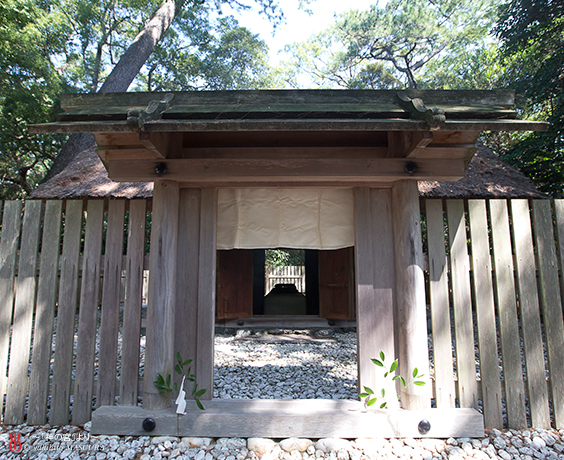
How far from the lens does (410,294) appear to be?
125 inches

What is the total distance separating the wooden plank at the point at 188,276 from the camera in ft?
10.8

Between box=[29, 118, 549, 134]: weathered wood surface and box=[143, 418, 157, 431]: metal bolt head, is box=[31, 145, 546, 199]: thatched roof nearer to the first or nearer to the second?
box=[29, 118, 549, 134]: weathered wood surface

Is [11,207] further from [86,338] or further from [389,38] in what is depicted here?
[389,38]

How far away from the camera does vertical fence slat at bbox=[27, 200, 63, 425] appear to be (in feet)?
10.5

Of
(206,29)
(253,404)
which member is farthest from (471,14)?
(253,404)

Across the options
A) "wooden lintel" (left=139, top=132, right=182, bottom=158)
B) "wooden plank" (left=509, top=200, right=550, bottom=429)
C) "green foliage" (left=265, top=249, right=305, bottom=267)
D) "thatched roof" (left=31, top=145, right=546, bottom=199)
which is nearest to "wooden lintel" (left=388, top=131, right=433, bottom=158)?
"wooden plank" (left=509, top=200, right=550, bottom=429)

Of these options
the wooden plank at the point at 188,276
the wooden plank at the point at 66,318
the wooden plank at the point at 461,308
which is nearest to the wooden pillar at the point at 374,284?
the wooden plank at the point at 461,308

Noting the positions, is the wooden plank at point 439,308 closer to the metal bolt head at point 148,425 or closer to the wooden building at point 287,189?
the wooden building at point 287,189

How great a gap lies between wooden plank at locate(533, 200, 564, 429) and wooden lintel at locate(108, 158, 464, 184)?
96 centimetres

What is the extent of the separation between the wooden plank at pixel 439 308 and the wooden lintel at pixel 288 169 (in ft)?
1.25

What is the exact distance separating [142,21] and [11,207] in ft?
54.9

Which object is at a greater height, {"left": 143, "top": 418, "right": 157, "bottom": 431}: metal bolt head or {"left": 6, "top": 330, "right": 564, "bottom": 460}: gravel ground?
{"left": 143, "top": 418, "right": 157, "bottom": 431}: metal bolt head

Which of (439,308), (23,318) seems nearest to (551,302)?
(439,308)

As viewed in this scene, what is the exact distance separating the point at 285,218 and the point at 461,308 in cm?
193
